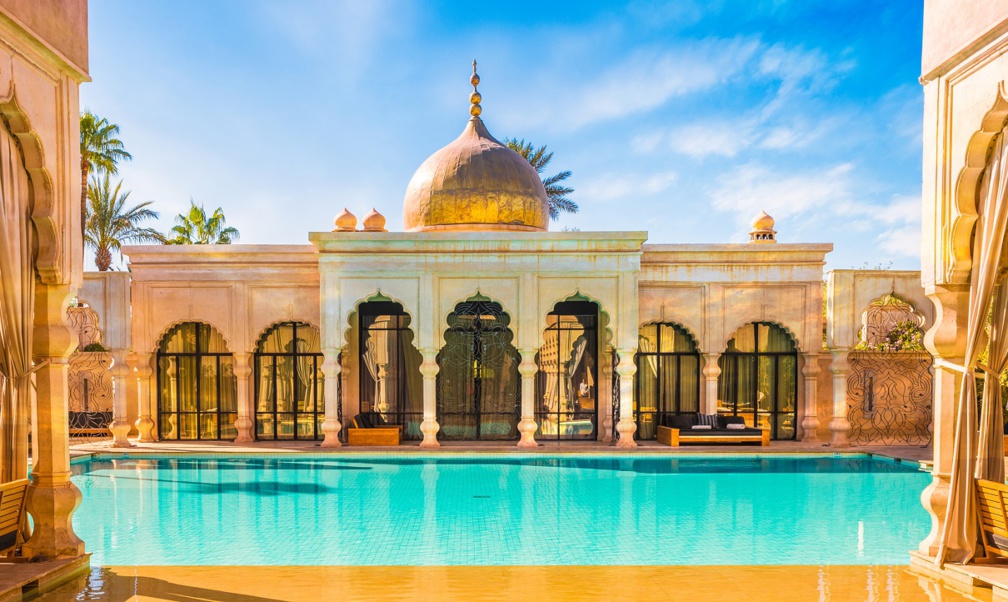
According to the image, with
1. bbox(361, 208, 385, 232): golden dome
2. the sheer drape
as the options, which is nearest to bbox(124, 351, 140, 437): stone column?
bbox(361, 208, 385, 232): golden dome

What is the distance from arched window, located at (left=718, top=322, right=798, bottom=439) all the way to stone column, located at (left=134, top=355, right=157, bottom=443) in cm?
1152

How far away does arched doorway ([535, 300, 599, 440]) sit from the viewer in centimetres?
1391

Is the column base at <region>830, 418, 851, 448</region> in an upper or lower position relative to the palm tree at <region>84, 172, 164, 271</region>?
lower

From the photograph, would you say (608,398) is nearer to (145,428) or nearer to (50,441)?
(145,428)

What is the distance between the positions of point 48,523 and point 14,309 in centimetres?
164

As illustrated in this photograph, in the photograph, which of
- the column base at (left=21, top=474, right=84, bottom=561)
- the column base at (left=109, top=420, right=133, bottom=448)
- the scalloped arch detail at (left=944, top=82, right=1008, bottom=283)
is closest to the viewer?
the scalloped arch detail at (left=944, top=82, right=1008, bottom=283)

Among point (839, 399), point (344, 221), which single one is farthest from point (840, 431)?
point (344, 221)

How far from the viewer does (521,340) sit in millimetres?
12336

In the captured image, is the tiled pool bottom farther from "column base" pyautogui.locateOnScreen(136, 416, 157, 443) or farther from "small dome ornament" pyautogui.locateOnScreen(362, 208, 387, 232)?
"small dome ornament" pyautogui.locateOnScreen(362, 208, 387, 232)

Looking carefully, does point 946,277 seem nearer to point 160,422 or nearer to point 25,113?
point 25,113

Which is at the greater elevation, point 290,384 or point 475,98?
point 475,98

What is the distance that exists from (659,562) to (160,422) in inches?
447

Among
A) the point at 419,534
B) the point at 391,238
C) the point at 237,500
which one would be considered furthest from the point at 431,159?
the point at 419,534

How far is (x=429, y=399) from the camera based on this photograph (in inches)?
488
